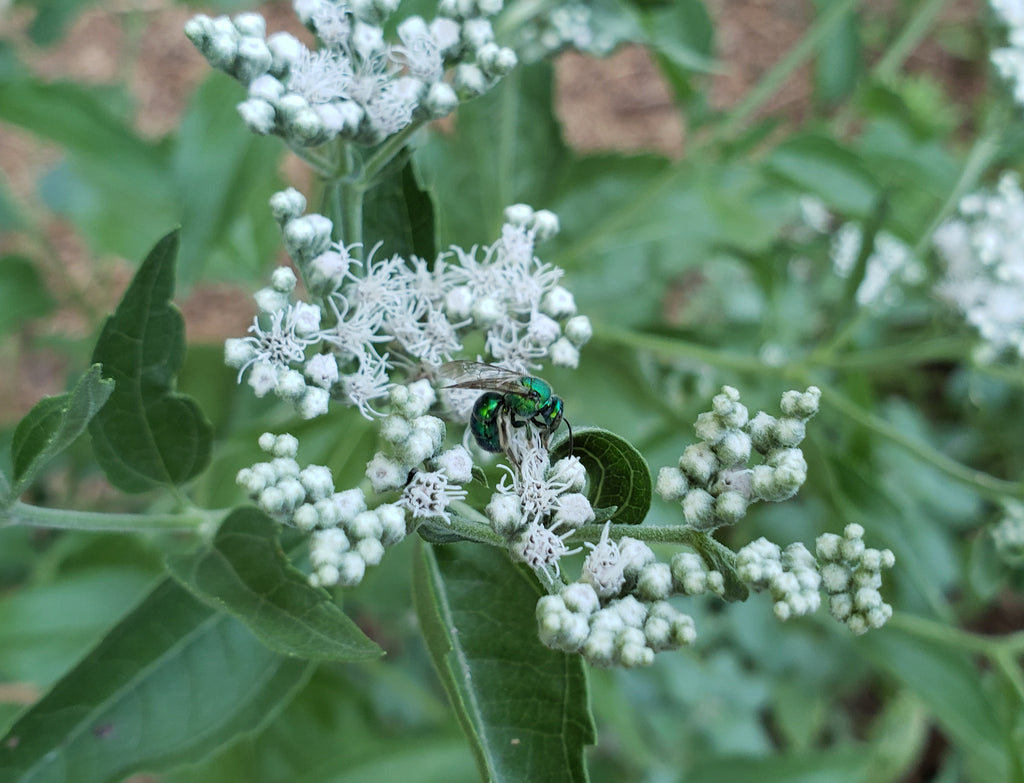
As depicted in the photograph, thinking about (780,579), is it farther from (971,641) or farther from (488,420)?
(971,641)

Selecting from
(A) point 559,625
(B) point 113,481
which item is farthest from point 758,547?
(B) point 113,481

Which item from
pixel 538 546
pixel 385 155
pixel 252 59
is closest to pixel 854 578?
pixel 538 546

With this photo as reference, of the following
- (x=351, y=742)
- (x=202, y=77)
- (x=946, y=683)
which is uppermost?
(x=202, y=77)

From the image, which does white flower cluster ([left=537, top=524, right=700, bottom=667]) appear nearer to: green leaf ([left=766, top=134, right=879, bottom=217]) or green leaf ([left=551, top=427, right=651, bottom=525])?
green leaf ([left=551, top=427, right=651, bottom=525])

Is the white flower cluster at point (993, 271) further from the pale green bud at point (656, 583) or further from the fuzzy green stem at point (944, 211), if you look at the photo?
the pale green bud at point (656, 583)

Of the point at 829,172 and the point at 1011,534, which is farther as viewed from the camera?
the point at 829,172

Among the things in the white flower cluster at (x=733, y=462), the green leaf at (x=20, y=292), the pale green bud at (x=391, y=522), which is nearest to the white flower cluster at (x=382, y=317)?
the pale green bud at (x=391, y=522)

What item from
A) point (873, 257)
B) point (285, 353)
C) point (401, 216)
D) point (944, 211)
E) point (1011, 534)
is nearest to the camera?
point (285, 353)

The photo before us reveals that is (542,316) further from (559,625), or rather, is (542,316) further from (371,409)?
(559,625)

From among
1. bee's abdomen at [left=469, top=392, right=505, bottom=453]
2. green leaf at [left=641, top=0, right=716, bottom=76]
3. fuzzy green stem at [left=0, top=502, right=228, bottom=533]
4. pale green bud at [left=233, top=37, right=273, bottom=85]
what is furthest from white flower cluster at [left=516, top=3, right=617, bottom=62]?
fuzzy green stem at [left=0, top=502, right=228, bottom=533]
